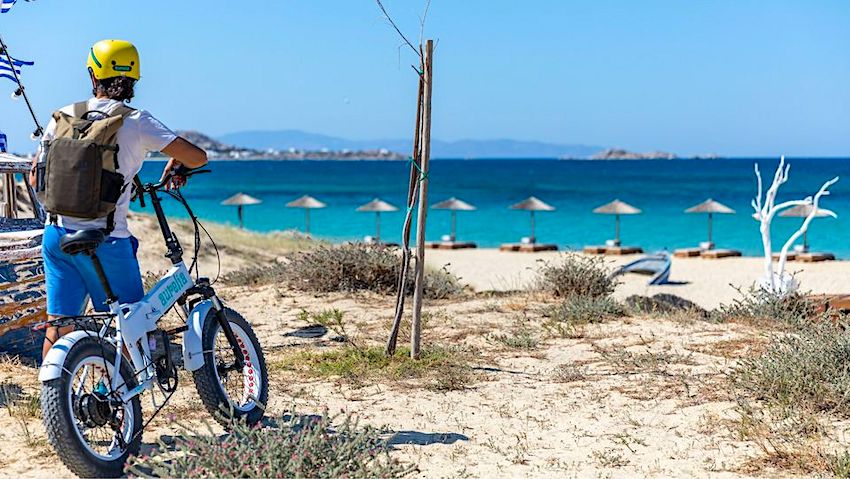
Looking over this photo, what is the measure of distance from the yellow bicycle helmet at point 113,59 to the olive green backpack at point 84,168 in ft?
0.59

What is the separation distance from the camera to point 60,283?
13.8 ft

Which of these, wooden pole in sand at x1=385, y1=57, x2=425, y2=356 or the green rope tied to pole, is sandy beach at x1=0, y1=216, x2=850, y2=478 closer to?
wooden pole in sand at x1=385, y1=57, x2=425, y2=356

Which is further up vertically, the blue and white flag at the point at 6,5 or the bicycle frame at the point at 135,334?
the blue and white flag at the point at 6,5

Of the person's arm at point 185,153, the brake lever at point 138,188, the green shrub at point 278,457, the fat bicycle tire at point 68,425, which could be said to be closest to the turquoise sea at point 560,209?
the brake lever at point 138,188

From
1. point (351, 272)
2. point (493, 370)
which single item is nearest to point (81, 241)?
point (493, 370)

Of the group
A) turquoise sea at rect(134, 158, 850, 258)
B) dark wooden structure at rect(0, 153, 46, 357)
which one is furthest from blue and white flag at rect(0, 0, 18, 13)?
turquoise sea at rect(134, 158, 850, 258)

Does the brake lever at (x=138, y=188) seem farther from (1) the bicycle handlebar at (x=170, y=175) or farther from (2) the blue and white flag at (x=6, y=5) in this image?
(2) the blue and white flag at (x=6, y=5)

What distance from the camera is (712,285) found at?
1964 centimetres

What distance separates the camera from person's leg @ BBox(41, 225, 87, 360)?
164 inches

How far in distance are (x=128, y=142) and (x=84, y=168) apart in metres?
0.26

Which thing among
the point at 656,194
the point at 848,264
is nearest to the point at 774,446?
the point at 848,264

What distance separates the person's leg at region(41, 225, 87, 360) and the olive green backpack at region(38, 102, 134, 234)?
0.59 feet

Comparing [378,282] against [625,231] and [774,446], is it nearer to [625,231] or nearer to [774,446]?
[774,446]

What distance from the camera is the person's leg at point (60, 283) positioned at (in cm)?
416
